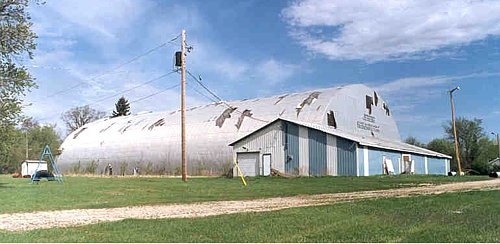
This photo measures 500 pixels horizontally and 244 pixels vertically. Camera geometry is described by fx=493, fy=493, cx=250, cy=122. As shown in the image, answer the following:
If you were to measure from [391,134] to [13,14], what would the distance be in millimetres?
42854

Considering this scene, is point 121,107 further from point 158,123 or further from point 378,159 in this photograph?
point 378,159

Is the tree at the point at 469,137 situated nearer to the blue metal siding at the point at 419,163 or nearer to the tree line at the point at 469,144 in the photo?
the tree line at the point at 469,144

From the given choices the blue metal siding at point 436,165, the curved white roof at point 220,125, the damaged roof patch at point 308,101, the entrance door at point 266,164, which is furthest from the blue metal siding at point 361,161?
the blue metal siding at point 436,165

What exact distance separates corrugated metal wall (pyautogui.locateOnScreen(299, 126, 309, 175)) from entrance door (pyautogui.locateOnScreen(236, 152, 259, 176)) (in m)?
4.42

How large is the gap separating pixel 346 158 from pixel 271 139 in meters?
7.06

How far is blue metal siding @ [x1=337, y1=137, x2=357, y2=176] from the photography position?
122 feet

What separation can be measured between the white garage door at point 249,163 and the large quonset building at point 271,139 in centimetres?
9

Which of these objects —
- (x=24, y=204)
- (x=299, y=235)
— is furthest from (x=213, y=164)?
(x=299, y=235)

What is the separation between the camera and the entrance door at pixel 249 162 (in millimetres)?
42562

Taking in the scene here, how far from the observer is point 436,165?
52469 mm

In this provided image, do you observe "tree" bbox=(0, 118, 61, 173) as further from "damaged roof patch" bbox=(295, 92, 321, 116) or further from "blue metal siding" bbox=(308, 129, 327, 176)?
"blue metal siding" bbox=(308, 129, 327, 176)

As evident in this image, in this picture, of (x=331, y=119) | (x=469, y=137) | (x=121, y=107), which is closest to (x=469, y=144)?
(x=469, y=137)

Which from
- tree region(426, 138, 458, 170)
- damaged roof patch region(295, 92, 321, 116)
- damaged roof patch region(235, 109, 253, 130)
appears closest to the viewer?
damaged roof patch region(295, 92, 321, 116)

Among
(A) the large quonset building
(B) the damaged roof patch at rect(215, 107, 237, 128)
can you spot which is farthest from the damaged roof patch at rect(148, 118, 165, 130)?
(B) the damaged roof patch at rect(215, 107, 237, 128)
